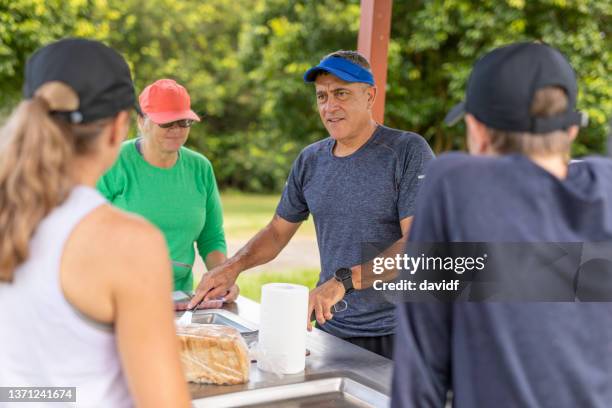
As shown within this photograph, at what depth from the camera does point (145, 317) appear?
40.1 inches

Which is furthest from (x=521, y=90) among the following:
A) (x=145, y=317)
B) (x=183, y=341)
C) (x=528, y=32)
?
(x=528, y=32)

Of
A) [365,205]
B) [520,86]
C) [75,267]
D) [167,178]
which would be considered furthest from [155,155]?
[520,86]

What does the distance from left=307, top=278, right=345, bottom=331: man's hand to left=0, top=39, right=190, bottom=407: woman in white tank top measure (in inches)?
40.7

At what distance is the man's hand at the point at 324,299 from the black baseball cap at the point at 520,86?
1069 millimetres

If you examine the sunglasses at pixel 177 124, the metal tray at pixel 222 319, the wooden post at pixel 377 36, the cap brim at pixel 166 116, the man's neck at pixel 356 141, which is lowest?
the metal tray at pixel 222 319

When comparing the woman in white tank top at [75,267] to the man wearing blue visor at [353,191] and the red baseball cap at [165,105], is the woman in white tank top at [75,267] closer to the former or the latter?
the man wearing blue visor at [353,191]

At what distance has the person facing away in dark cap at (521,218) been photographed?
111 cm

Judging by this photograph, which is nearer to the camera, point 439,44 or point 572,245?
point 572,245

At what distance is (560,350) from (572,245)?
0.59ft

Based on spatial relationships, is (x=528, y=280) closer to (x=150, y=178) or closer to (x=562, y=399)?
(x=562, y=399)

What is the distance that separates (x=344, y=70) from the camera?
2.49 meters

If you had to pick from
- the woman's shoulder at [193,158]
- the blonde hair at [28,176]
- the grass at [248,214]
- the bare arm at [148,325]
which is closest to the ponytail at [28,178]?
the blonde hair at [28,176]

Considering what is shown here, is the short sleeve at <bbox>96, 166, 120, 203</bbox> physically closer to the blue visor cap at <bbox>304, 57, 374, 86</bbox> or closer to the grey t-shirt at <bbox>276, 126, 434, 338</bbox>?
the grey t-shirt at <bbox>276, 126, 434, 338</bbox>

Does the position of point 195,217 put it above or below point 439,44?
below
